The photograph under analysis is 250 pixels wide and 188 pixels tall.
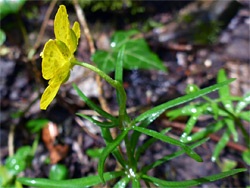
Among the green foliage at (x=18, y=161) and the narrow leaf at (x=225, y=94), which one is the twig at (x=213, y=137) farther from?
the green foliage at (x=18, y=161)

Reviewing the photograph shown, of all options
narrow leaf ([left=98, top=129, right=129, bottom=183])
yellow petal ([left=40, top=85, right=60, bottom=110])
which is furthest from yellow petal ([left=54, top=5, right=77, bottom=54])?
narrow leaf ([left=98, top=129, right=129, bottom=183])

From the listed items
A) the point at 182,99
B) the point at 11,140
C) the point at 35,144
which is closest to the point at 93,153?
the point at 35,144

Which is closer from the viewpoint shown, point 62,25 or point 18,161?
point 62,25

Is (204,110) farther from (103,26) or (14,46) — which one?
(14,46)

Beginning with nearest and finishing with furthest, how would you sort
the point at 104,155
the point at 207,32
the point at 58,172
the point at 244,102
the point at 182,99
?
the point at 104,155 → the point at 182,99 → the point at 244,102 → the point at 58,172 → the point at 207,32

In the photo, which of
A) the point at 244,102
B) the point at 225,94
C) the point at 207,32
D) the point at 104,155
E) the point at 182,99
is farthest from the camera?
the point at 207,32

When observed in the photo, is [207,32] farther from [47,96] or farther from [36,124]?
[47,96]

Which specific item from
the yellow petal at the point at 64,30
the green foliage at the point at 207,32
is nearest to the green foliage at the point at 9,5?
the yellow petal at the point at 64,30
